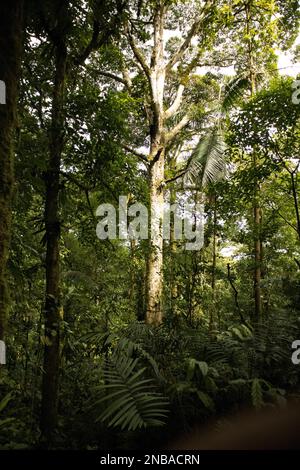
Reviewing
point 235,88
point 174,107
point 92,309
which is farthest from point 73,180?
point 235,88

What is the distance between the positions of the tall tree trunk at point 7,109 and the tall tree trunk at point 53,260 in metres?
1.54

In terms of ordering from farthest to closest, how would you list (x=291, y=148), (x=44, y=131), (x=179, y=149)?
(x=179, y=149) < (x=291, y=148) < (x=44, y=131)

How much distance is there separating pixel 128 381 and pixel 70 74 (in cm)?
415

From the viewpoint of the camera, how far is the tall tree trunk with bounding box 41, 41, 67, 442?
3.98m

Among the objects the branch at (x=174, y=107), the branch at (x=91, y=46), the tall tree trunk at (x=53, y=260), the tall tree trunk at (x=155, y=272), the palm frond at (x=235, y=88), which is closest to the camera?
the tall tree trunk at (x=53, y=260)

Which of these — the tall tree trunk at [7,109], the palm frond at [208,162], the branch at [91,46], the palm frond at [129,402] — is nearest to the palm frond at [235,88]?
the palm frond at [208,162]

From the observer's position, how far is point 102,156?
4332 mm

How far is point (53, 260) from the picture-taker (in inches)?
167

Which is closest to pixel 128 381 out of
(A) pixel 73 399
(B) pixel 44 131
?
(A) pixel 73 399

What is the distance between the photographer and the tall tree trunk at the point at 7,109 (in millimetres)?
2352

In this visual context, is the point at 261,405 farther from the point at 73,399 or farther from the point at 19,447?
the point at 73,399


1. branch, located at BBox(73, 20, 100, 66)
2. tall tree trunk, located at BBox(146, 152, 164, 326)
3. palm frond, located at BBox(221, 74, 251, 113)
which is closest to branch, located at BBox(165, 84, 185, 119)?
palm frond, located at BBox(221, 74, 251, 113)

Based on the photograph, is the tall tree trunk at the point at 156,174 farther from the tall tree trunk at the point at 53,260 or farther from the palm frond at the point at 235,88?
the tall tree trunk at the point at 53,260

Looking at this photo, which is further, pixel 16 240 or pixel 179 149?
pixel 179 149
